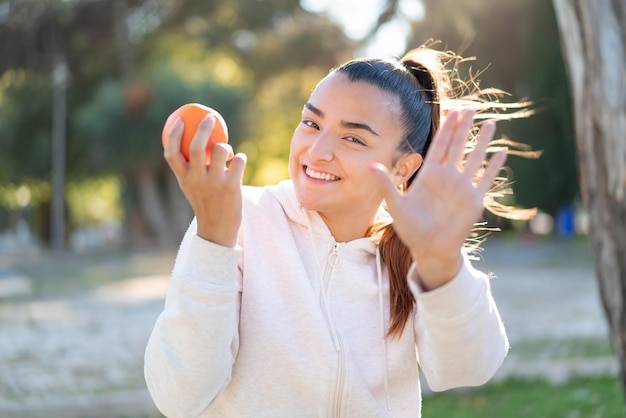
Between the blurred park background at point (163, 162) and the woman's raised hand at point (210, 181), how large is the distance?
1318 millimetres

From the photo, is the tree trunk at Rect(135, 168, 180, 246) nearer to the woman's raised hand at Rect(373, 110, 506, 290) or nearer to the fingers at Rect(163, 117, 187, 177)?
the fingers at Rect(163, 117, 187, 177)

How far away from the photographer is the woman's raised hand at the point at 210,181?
1.91 meters

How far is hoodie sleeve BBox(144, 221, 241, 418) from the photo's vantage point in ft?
6.51

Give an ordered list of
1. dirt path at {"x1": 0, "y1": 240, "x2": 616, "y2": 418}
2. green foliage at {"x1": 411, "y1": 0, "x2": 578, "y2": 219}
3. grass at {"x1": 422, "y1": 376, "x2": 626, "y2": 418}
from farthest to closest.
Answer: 1. green foliage at {"x1": 411, "y1": 0, "x2": 578, "y2": 219}
2. dirt path at {"x1": 0, "y1": 240, "x2": 616, "y2": 418}
3. grass at {"x1": 422, "y1": 376, "x2": 626, "y2": 418}

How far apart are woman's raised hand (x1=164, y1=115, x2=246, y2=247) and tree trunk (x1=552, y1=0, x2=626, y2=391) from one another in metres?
2.49

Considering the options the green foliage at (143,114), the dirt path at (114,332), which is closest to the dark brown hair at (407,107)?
the dirt path at (114,332)

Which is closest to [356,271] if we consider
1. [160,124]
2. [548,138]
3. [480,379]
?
[480,379]

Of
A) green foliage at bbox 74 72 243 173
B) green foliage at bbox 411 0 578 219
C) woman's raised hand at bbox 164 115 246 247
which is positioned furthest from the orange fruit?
green foliage at bbox 74 72 243 173

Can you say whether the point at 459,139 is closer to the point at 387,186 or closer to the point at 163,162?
the point at 387,186

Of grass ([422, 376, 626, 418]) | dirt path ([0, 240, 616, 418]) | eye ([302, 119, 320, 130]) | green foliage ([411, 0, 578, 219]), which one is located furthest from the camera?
green foliage ([411, 0, 578, 219])

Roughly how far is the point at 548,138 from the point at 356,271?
62.7 ft

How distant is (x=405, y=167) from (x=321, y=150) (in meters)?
0.32

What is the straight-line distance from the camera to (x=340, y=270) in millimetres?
2299

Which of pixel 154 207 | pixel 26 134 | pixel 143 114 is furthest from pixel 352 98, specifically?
pixel 26 134
